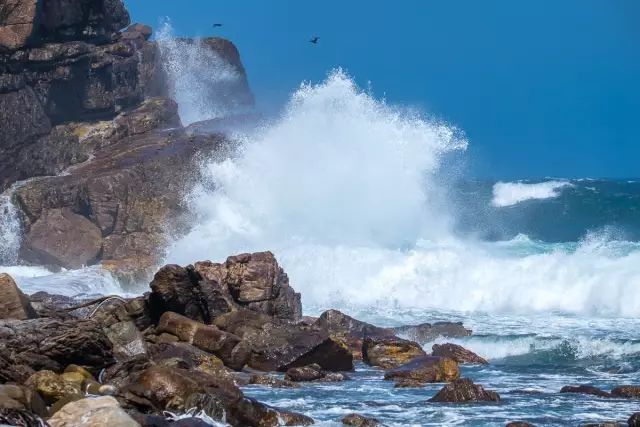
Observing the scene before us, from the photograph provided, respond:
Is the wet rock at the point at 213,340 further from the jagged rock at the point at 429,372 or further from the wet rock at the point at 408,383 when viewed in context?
the wet rock at the point at 408,383

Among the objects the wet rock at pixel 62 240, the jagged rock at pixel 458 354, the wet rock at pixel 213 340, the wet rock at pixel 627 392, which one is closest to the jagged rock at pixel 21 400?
the wet rock at pixel 213 340

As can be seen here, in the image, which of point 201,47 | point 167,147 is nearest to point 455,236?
point 167,147

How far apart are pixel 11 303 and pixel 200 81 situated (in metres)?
39.0

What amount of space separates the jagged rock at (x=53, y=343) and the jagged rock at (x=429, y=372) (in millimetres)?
5602

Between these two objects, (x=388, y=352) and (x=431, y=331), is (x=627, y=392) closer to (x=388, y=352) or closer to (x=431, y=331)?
(x=388, y=352)

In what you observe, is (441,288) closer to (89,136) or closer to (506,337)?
(506,337)

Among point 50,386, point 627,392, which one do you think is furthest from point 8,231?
point 627,392

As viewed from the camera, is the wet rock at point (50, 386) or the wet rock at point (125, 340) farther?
the wet rock at point (125, 340)

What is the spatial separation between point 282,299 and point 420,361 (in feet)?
18.5

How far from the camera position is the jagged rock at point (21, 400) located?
30.8ft

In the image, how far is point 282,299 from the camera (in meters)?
22.0

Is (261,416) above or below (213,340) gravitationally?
below

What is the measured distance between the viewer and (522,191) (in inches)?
2133

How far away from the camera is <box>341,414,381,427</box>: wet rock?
12047 millimetres
